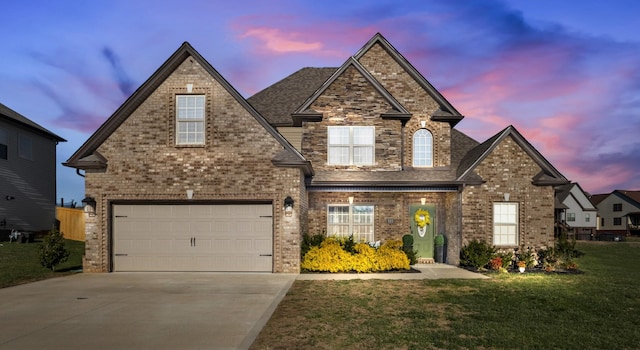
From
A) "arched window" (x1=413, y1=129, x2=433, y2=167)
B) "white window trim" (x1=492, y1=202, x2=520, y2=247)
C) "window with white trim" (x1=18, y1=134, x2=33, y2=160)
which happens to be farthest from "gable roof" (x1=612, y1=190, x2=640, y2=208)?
"window with white trim" (x1=18, y1=134, x2=33, y2=160)

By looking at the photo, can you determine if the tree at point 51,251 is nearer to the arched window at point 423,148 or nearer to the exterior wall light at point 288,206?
the exterior wall light at point 288,206

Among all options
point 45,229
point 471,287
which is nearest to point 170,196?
point 471,287

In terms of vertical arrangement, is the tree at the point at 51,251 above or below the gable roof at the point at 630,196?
below

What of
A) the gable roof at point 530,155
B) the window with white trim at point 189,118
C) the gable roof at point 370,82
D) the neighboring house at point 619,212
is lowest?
the neighboring house at point 619,212

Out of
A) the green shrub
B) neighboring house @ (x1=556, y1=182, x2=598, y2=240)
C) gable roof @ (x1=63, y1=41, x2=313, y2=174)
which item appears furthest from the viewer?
neighboring house @ (x1=556, y1=182, x2=598, y2=240)

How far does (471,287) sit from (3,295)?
42.0ft

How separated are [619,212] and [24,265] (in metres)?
79.2

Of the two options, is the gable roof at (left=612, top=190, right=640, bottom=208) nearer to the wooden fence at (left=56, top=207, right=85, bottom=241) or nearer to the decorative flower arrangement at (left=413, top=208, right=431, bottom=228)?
the decorative flower arrangement at (left=413, top=208, right=431, bottom=228)

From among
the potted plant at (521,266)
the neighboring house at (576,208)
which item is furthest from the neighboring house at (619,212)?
the potted plant at (521,266)

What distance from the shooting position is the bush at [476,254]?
15469mm

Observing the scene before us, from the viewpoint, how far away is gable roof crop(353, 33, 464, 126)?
18297mm

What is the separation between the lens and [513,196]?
1664 centimetres

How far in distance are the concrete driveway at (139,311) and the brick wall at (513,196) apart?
809 cm

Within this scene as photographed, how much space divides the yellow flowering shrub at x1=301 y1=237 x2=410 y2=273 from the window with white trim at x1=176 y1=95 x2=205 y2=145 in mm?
5872
